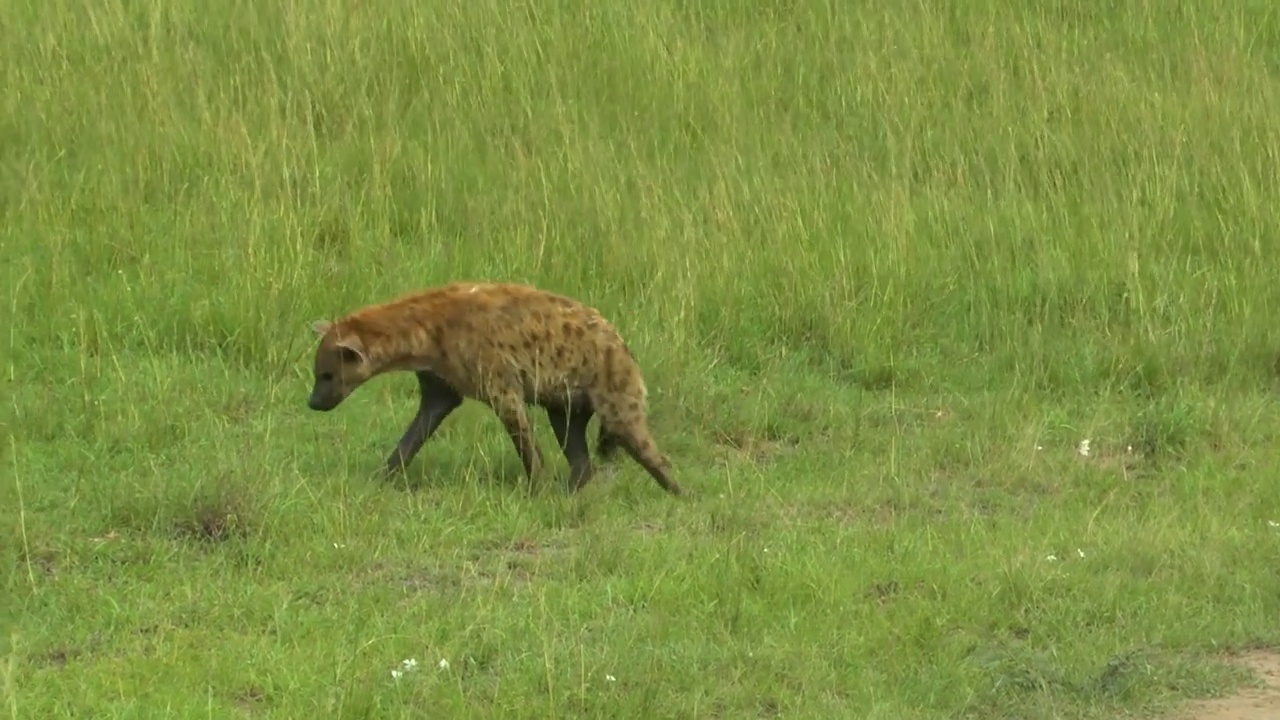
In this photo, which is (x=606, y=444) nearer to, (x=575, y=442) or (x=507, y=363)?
(x=575, y=442)

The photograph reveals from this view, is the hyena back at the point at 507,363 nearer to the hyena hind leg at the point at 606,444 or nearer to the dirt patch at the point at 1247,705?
the hyena hind leg at the point at 606,444

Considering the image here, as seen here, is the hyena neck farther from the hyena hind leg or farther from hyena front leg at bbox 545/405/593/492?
the hyena hind leg

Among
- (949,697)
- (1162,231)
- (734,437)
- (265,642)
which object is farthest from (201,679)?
(1162,231)

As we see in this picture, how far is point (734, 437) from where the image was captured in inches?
293

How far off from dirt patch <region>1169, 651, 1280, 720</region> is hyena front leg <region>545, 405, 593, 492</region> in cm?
248

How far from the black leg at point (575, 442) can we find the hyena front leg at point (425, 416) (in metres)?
0.37

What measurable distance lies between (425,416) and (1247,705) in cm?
304

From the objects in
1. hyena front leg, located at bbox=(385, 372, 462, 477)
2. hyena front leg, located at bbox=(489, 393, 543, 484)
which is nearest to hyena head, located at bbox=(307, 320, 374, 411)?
hyena front leg, located at bbox=(385, 372, 462, 477)

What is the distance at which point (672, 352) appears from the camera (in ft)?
26.0

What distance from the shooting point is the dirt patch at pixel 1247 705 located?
4930mm

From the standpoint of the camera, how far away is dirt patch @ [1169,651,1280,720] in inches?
194

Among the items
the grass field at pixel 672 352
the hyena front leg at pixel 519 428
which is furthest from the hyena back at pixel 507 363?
the grass field at pixel 672 352

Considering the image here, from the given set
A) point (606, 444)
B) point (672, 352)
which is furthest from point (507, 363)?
point (672, 352)

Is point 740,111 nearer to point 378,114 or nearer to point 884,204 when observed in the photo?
point 884,204
